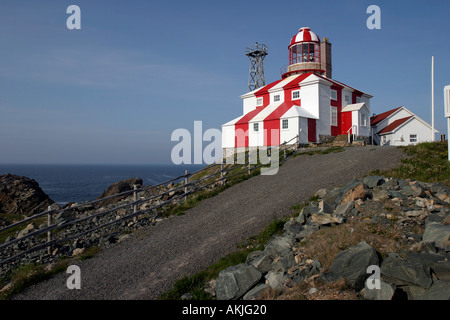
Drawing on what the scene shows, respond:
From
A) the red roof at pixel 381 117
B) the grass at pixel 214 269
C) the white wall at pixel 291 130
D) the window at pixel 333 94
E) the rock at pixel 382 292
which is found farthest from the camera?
the red roof at pixel 381 117

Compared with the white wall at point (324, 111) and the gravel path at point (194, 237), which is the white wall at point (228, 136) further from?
the gravel path at point (194, 237)

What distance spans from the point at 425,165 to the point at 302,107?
18.6 meters

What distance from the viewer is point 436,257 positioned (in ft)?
18.6

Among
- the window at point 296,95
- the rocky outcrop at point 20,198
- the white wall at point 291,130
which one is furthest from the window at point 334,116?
the rocky outcrop at point 20,198

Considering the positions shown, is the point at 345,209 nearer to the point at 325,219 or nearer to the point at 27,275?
the point at 325,219

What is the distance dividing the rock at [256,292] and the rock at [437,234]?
3.51 metres

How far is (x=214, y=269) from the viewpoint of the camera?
754 centimetres

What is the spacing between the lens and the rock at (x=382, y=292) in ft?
16.5

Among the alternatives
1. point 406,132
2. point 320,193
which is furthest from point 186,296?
point 406,132

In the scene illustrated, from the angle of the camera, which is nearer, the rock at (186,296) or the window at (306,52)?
the rock at (186,296)

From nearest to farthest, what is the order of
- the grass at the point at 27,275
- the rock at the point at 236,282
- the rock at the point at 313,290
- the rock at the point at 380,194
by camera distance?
the rock at the point at 313,290, the rock at the point at 236,282, the grass at the point at 27,275, the rock at the point at 380,194

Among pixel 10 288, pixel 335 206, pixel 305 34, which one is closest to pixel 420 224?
pixel 335 206
